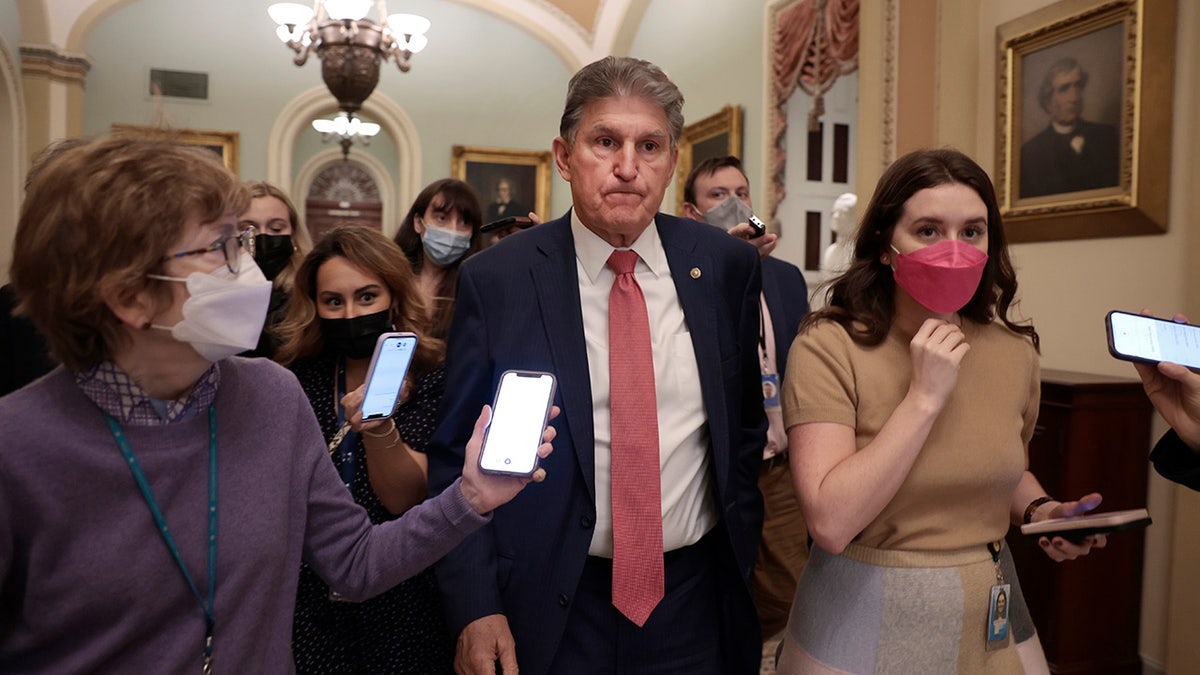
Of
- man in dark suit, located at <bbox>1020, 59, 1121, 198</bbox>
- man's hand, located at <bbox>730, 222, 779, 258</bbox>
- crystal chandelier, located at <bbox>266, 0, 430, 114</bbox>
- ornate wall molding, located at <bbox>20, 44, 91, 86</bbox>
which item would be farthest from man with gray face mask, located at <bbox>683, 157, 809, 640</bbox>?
ornate wall molding, located at <bbox>20, 44, 91, 86</bbox>

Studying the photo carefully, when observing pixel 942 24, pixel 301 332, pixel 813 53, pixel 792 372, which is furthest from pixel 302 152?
pixel 792 372

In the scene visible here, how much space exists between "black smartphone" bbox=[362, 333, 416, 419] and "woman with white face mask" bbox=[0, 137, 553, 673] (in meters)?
0.40

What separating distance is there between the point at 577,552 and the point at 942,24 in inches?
176

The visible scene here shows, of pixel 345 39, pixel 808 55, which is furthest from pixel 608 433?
pixel 345 39

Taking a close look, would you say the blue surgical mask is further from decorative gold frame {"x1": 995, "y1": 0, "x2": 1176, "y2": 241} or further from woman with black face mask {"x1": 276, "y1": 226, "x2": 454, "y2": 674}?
decorative gold frame {"x1": 995, "y1": 0, "x2": 1176, "y2": 241}

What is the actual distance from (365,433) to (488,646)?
0.59 m

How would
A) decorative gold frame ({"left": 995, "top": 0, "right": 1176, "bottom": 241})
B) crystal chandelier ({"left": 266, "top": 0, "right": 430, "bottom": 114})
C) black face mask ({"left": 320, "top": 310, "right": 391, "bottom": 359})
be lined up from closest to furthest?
1. black face mask ({"left": 320, "top": 310, "right": 391, "bottom": 359})
2. decorative gold frame ({"left": 995, "top": 0, "right": 1176, "bottom": 241})
3. crystal chandelier ({"left": 266, "top": 0, "right": 430, "bottom": 114})

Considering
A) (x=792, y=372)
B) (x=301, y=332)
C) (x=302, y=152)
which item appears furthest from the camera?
(x=302, y=152)

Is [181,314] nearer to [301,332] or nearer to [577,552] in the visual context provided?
[577,552]

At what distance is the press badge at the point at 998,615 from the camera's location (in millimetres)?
1858

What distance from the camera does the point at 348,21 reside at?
896 centimetres

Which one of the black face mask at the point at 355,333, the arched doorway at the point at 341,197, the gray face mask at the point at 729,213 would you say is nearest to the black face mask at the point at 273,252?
the black face mask at the point at 355,333

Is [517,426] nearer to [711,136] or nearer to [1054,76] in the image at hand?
[1054,76]

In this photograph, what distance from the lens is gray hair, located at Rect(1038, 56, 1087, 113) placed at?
14.0 feet
